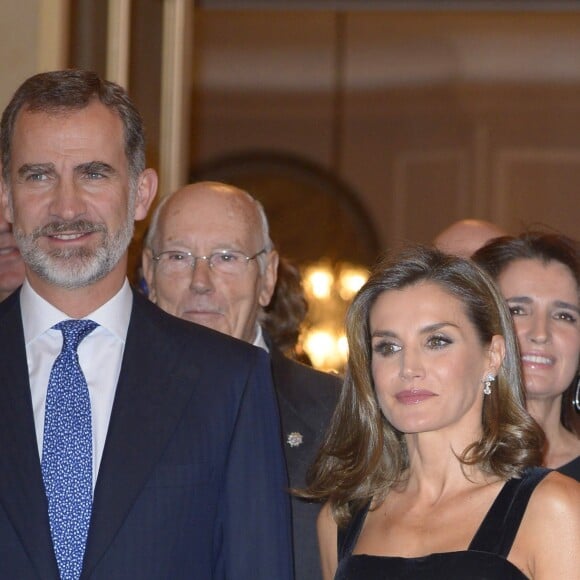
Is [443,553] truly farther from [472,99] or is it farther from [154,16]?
[472,99]

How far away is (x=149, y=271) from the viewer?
3545 millimetres

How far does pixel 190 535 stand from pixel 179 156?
9.36 feet

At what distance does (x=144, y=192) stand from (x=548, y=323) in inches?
51.0

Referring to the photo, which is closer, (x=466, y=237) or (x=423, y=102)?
(x=466, y=237)

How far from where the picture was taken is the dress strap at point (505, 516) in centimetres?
254

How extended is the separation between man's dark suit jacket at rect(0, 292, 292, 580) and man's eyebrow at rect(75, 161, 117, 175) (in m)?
0.27

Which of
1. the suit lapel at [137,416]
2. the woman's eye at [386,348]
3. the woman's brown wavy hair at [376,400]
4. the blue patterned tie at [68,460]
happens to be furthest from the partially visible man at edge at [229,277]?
the blue patterned tie at [68,460]

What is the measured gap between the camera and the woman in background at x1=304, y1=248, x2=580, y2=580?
2553 millimetres

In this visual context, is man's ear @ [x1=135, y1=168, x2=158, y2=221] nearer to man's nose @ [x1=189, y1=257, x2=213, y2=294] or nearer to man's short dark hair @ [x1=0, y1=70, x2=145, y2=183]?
man's short dark hair @ [x1=0, y1=70, x2=145, y2=183]

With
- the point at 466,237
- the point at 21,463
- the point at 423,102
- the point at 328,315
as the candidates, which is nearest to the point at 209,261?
the point at 466,237

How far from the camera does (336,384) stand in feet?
10.9

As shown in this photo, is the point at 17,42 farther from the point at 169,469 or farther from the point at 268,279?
the point at 169,469

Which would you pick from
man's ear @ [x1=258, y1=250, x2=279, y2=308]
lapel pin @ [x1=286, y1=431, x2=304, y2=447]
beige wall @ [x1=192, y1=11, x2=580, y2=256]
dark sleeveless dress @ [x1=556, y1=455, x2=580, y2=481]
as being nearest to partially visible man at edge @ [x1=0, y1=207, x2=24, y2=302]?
man's ear @ [x1=258, y1=250, x2=279, y2=308]

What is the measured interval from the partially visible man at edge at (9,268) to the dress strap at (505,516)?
60.6 inches
